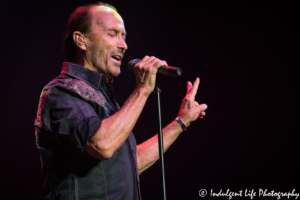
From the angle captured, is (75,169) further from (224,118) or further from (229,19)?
(229,19)

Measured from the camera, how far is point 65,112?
1118 mm

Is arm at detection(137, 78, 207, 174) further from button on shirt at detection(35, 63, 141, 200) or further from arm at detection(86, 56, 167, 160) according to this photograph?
arm at detection(86, 56, 167, 160)

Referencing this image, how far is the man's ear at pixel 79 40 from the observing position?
1.56m

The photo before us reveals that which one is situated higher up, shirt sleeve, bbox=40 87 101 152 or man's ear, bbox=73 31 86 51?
man's ear, bbox=73 31 86 51

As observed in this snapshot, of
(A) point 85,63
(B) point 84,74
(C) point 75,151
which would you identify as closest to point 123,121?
(C) point 75,151

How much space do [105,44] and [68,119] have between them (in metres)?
0.59

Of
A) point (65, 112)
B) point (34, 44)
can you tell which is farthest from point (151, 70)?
point (34, 44)

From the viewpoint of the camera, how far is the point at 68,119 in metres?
1.09

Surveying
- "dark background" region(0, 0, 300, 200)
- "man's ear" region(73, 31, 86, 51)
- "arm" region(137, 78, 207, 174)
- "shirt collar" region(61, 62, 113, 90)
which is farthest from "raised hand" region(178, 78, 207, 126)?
"dark background" region(0, 0, 300, 200)

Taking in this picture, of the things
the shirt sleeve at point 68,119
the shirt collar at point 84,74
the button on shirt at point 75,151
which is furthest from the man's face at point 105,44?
the shirt sleeve at point 68,119

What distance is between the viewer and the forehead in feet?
5.15

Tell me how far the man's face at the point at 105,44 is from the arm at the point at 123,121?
1.17 ft

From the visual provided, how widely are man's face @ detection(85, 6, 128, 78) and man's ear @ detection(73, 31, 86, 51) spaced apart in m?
0.03

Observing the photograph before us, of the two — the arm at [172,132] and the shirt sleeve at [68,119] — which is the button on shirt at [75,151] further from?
the arm at [172,132]
